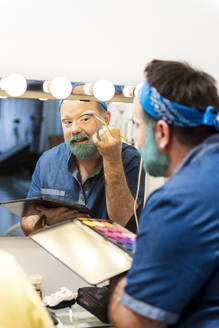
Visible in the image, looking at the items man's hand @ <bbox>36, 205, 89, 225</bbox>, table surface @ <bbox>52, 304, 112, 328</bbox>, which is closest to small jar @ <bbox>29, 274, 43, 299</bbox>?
table surface @ <bbox>52, 304, 112, 328</bbox>

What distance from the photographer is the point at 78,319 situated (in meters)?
1.24

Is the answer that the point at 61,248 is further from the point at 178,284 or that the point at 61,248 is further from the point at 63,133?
the point at 178,284

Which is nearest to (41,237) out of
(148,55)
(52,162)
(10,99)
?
(52,162)

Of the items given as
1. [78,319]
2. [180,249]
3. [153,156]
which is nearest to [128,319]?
[180,249]

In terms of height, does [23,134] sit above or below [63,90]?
below

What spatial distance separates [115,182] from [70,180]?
147mm

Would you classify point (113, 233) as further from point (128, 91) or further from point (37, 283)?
point (128, 91)

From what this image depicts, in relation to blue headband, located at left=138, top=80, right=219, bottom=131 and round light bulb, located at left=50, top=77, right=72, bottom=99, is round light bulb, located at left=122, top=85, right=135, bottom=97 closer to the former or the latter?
round light bulb, located at left=50, top=77, right=72, bottom=99

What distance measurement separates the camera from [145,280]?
0.71 metres

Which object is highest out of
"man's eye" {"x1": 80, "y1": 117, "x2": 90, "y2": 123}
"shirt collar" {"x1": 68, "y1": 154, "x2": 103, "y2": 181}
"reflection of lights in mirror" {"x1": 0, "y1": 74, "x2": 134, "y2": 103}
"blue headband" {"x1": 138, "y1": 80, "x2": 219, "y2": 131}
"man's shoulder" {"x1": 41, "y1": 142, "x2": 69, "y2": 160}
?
"blue headband" {"x1": 138, "y1": 80, "x2": 219, "y2": 131}

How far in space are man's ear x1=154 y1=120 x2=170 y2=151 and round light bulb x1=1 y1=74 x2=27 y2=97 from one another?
572 millimetres

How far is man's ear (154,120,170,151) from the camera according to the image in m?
0.79

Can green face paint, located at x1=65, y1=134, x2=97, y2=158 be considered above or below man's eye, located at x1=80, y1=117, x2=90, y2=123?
below

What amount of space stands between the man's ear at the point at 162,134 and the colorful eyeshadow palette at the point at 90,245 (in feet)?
1.04
